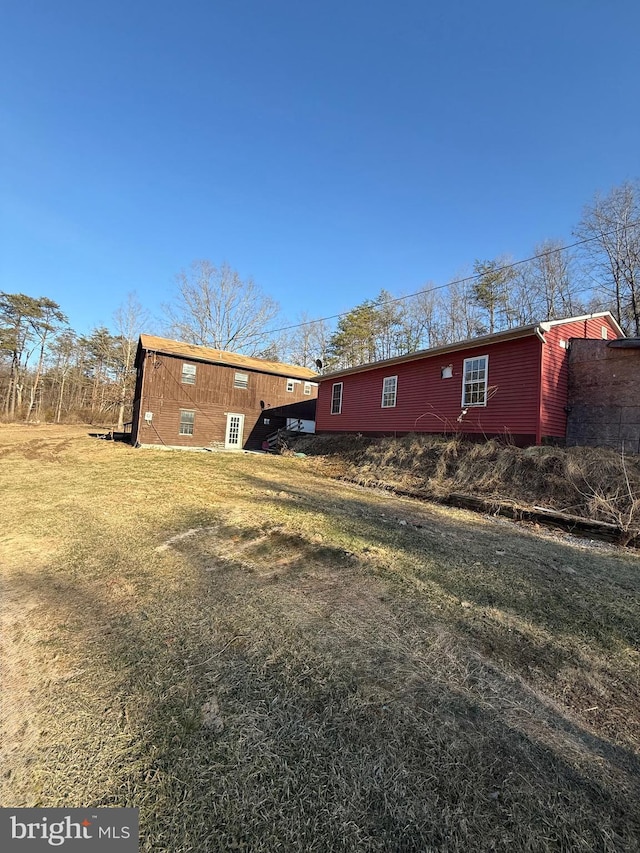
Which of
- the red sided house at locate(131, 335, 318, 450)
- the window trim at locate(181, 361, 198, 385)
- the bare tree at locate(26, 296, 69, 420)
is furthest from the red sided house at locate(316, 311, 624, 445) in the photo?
the bare tree at locate(26, 296, 69, 420)

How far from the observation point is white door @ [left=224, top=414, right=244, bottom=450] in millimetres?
21812

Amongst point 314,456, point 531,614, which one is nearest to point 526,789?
point 531,614

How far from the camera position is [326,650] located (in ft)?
8.11

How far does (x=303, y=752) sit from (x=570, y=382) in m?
13.0

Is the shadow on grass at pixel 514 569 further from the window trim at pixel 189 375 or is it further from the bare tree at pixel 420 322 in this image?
the bare tree at pixel 420 322

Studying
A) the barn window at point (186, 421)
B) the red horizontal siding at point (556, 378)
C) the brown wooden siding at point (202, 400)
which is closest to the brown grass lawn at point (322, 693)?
the red horizontal siding at point (556, 378)

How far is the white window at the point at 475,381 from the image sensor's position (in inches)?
471

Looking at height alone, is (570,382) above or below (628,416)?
above

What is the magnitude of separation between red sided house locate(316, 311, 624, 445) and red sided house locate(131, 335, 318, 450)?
605cm

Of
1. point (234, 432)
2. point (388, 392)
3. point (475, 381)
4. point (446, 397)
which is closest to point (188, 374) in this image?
point (234, 432)

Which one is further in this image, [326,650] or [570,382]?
[570,382]

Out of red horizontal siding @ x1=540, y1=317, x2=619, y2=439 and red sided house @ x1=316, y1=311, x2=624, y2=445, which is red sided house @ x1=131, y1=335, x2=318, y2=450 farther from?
red horizontal siding @ x1=540, y1=317, x2=619, y2=439

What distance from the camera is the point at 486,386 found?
39.0ft

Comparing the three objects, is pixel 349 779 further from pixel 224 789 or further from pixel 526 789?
pixel 526 789
